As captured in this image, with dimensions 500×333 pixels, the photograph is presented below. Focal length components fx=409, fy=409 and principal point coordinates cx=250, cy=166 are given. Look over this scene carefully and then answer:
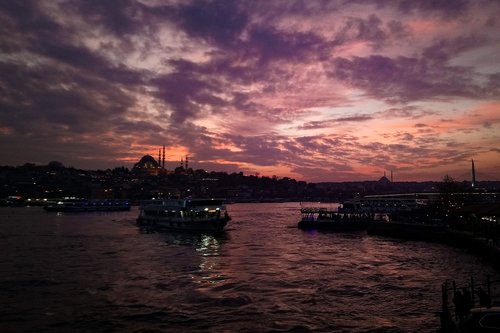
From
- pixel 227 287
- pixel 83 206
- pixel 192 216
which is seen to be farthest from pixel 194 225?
pixel 83 206

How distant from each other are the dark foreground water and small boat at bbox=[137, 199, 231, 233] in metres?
13.1

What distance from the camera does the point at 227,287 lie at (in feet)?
98.8

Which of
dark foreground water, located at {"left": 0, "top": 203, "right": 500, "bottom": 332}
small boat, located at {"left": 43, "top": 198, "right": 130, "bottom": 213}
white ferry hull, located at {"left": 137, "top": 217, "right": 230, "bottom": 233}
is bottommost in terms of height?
dark foreground water, located at {"left": 0, "top": 203, "right": 500, "bottom": 332}

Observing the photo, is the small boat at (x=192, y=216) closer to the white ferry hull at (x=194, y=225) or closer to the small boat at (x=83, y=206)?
the white ferry hull at (x=194, y=225)

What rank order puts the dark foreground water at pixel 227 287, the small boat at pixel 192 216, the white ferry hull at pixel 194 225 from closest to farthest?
the dark foreground water at pixel 227 287 < the white ferry hull at pixel 194 225 < the small boat at pixel 192 216

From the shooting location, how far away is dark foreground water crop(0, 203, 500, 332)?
22156 millimetres

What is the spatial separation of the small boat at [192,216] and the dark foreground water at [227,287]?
1306 cm

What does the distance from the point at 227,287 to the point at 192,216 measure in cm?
3953

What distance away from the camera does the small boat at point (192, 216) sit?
67.2 meters

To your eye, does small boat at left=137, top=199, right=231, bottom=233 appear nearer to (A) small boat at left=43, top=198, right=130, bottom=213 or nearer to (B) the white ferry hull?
(B) the white ferry hull

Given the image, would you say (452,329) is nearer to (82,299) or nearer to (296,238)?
(82,299)

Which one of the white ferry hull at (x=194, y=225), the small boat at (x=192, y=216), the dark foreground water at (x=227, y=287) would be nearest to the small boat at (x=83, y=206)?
the small boat at (x=192, y=216)

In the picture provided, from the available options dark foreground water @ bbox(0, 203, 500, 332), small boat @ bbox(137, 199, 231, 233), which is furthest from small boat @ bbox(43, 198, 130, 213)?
dark foreground water @ bbox(0, 203, 500, 332)

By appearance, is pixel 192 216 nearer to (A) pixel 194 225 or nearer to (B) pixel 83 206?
(A) pixel 194 225
